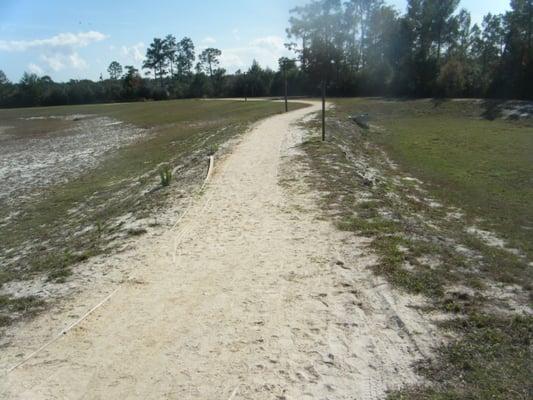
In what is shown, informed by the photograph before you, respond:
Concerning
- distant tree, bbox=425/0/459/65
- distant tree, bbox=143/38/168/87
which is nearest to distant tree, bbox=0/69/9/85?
distant tree, bbox=143/38/168/87

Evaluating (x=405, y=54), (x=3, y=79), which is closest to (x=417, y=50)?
(x=405, y=54)

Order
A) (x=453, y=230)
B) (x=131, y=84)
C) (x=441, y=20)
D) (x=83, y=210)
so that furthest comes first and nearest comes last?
(x=131, y=84), (x=441, y=20), (x=83, y=210), (x=453, y=230)

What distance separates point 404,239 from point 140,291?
4723mm

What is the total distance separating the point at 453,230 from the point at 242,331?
637 centimetres

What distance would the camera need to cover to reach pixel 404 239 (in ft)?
27.6

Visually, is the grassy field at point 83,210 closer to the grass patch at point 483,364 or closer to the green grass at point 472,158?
the grass patch at point 483,364

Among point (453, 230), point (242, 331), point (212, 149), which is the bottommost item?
point (453, 230)

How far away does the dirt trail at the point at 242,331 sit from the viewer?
16.3ft

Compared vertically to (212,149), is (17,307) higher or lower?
lower

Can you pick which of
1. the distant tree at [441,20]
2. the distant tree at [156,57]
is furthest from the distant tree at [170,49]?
the distant tree at [441,20]

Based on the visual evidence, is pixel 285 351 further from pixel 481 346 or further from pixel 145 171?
pixel 145 171

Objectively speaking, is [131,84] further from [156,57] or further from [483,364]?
[483,364]

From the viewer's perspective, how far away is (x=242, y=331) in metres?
5.89

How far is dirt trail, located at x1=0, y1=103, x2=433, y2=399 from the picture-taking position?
16.3 feet
